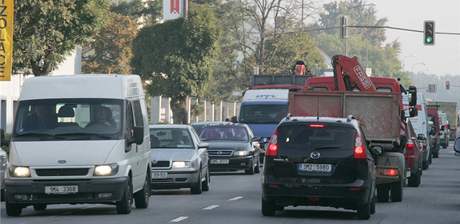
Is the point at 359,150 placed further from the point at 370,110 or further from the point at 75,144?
the point at 370,110

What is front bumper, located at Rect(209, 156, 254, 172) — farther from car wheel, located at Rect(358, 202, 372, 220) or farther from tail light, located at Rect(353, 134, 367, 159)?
tail light, located at Rect(353, 134, 367, 159)

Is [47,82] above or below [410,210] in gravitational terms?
above

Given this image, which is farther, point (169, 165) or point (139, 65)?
point (139, 65)

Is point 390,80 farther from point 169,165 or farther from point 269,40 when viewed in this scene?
point 269,40

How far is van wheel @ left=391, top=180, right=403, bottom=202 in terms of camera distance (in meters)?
27.6

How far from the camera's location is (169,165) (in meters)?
28.8

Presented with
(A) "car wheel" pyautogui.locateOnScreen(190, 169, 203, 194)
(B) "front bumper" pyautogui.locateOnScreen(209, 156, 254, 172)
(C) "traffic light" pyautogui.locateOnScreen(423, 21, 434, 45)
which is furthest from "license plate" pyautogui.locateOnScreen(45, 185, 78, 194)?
(C) "traffic light" pyautogui.locateOnScreen(423, 21, 434, 45)

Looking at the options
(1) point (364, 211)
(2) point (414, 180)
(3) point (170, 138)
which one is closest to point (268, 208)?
(1) point (364, 211)

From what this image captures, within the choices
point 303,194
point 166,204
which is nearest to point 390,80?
point 166,204

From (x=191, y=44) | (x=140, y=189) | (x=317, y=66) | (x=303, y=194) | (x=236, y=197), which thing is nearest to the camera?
(x=303, y=194)

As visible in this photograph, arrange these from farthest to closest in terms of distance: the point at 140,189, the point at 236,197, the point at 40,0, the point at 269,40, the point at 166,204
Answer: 1. the point at 269,40
2. the point at 40,0
3. the point at 236,197
4. the point at 166,204
5. the point at 140,189

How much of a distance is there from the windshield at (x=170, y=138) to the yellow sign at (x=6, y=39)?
12.6 ft

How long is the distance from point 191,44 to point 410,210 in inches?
1809

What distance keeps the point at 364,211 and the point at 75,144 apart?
469cm
